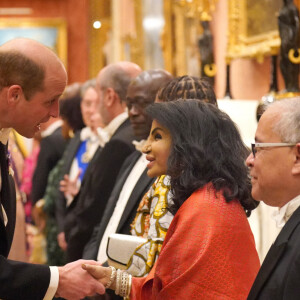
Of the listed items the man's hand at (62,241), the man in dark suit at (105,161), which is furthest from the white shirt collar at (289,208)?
the man's hand at (62,241)

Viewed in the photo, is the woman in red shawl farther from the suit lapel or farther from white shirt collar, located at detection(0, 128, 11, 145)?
the suit lapel

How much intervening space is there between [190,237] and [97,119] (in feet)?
14.7

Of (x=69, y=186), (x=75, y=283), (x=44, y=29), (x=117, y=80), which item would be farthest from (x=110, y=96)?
(x=44, y=29)

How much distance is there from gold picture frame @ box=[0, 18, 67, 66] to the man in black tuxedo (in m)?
12.9

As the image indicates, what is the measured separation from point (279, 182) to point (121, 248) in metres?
1.44

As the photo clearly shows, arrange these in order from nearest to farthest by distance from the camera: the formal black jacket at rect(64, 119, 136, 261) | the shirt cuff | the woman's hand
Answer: the woman's hand, the shirt cuff, the formal black jacket at rect(64, 119, 136, 261)

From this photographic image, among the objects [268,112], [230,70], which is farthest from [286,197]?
[230,70]

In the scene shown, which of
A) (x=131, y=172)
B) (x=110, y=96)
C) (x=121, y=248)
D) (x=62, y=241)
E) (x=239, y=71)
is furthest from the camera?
(x=239, y=71)

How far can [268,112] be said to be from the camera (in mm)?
2881

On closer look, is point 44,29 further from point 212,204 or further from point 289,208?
point 289,208

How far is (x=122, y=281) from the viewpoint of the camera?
3652 mm

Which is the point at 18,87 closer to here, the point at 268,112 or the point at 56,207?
the point at 268,112

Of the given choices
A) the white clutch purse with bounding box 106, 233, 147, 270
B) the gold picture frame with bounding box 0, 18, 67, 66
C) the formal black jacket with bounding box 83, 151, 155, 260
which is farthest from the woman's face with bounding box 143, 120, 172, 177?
the gold picture frame with bounding box 0, 18, 67, 66

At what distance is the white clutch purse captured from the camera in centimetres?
395
